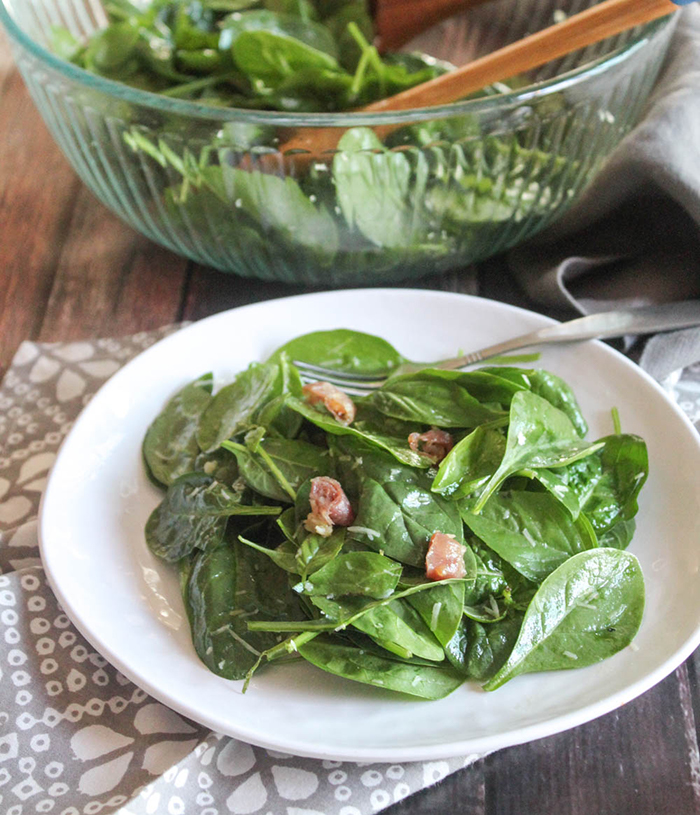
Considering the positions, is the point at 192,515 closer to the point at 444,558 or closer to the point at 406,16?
the point at 444,558

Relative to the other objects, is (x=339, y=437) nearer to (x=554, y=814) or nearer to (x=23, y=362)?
(x=554, y=814)

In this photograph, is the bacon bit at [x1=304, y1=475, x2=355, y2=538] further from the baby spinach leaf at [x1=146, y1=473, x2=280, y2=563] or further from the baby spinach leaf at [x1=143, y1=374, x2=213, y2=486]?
the baby spinach leaf at [x1=143, y1=374, x2=213, y2=486]

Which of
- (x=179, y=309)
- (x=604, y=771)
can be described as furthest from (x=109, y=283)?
(x=604, y=771)

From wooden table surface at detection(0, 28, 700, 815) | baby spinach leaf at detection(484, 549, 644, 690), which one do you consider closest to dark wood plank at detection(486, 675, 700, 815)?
wooden table surface at detection(0, 28, 700, 815)

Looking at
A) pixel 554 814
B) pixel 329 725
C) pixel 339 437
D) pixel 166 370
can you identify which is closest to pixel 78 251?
pixel 166 370

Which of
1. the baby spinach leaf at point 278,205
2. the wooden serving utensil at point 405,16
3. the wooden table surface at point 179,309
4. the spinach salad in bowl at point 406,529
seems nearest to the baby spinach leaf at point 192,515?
the spinach salad in bowl at point 406,529
